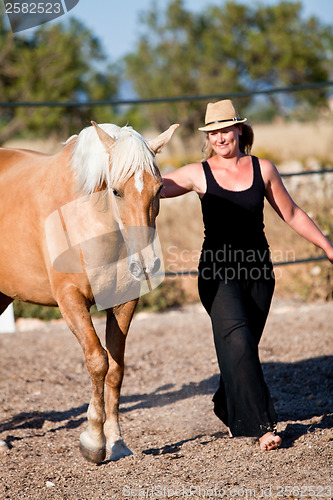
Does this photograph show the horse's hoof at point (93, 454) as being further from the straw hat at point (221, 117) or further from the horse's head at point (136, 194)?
the straw hat at point (221, 117)

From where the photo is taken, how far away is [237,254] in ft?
9.24

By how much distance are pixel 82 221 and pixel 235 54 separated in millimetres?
22159

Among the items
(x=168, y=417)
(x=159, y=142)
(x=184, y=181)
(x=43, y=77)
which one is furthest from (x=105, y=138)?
(x=43, y=77)

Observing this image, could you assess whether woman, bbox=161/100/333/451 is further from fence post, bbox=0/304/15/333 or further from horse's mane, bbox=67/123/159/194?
fence post, bbox=0/304/15/333

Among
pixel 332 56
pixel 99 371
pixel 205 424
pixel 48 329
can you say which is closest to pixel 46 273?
pixel 99 371

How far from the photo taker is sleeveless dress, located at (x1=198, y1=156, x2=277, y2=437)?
9.03ft

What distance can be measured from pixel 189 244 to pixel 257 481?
5102 mm

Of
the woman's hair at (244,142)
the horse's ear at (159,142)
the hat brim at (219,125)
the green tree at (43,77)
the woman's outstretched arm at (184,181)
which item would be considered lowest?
the woman's outstretched arm at (184,181)

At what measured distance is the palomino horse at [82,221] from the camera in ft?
7.83

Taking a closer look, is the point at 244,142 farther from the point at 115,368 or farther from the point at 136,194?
the point at 115,368

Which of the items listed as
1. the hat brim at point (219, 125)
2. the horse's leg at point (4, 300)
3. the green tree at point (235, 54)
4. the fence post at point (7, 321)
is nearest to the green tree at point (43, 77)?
the green tree at point (235, 54)

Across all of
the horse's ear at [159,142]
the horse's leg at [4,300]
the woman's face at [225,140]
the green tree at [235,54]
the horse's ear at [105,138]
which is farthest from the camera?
the green tree at [235,54]

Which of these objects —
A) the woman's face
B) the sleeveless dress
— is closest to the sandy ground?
the sleeveless dress

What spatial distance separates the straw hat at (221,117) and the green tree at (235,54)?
1805cm
